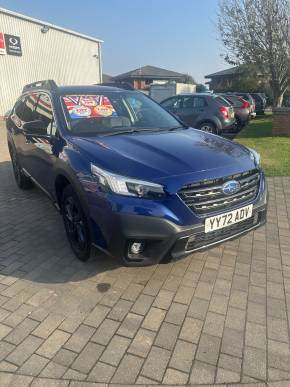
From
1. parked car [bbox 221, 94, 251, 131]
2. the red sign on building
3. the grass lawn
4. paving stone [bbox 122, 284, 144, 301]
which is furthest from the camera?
the red sign on building

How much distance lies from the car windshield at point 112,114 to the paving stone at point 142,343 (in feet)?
6.71

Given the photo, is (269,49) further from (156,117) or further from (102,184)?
(102,184)

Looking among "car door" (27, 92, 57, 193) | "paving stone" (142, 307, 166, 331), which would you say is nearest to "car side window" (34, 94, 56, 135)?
"car door" (27, 92, 57, 193)

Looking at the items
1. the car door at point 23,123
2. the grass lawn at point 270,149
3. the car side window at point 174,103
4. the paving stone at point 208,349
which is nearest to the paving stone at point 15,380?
the paving stone at point 208,349

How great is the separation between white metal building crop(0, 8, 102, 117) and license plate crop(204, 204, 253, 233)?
19.4 metres

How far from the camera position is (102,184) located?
2773mm

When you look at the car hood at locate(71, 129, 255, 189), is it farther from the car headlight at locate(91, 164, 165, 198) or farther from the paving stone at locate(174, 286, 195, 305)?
the paving stone at locate(174, 286, 195, 305)

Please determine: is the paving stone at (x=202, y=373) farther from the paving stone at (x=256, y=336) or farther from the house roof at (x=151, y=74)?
the house roof at (x=151, y=74)

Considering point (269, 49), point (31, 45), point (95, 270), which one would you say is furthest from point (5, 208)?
point (31, 45)

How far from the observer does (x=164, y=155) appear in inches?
119

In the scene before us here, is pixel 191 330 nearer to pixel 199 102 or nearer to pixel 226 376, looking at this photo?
pixel 226 376

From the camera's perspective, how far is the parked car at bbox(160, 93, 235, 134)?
421 inches

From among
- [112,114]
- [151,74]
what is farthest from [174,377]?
[151,74]

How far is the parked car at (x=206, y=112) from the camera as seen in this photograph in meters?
10.7
